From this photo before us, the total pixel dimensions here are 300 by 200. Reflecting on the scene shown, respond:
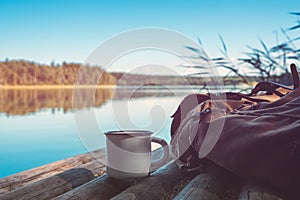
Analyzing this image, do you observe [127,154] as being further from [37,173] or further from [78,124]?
[37,173]

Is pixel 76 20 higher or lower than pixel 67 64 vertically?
higher

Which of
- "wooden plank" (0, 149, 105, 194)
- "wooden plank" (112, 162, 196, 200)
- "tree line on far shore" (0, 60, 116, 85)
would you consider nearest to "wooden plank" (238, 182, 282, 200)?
"wooden plank" (112, 162, 196, 200)

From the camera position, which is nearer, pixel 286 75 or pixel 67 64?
pixel 286 75

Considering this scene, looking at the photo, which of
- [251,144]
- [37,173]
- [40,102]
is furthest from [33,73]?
[251,144]

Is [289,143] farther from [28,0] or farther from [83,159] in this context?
[28,0]

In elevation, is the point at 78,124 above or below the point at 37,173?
above

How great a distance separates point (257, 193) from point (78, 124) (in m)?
0.37

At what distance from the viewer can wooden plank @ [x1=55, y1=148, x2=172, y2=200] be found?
1.80ft

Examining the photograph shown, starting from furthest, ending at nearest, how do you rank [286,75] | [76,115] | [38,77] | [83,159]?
1. [38,77]
2. [286,75]
3. [83,159]
4. [76,115]

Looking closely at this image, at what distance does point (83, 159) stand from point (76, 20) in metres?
6.26

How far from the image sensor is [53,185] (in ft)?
2.06

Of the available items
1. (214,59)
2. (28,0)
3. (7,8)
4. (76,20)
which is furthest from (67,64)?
(214,59)

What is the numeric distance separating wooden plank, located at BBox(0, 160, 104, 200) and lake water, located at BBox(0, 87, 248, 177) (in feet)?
0.22

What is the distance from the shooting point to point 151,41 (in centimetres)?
68
